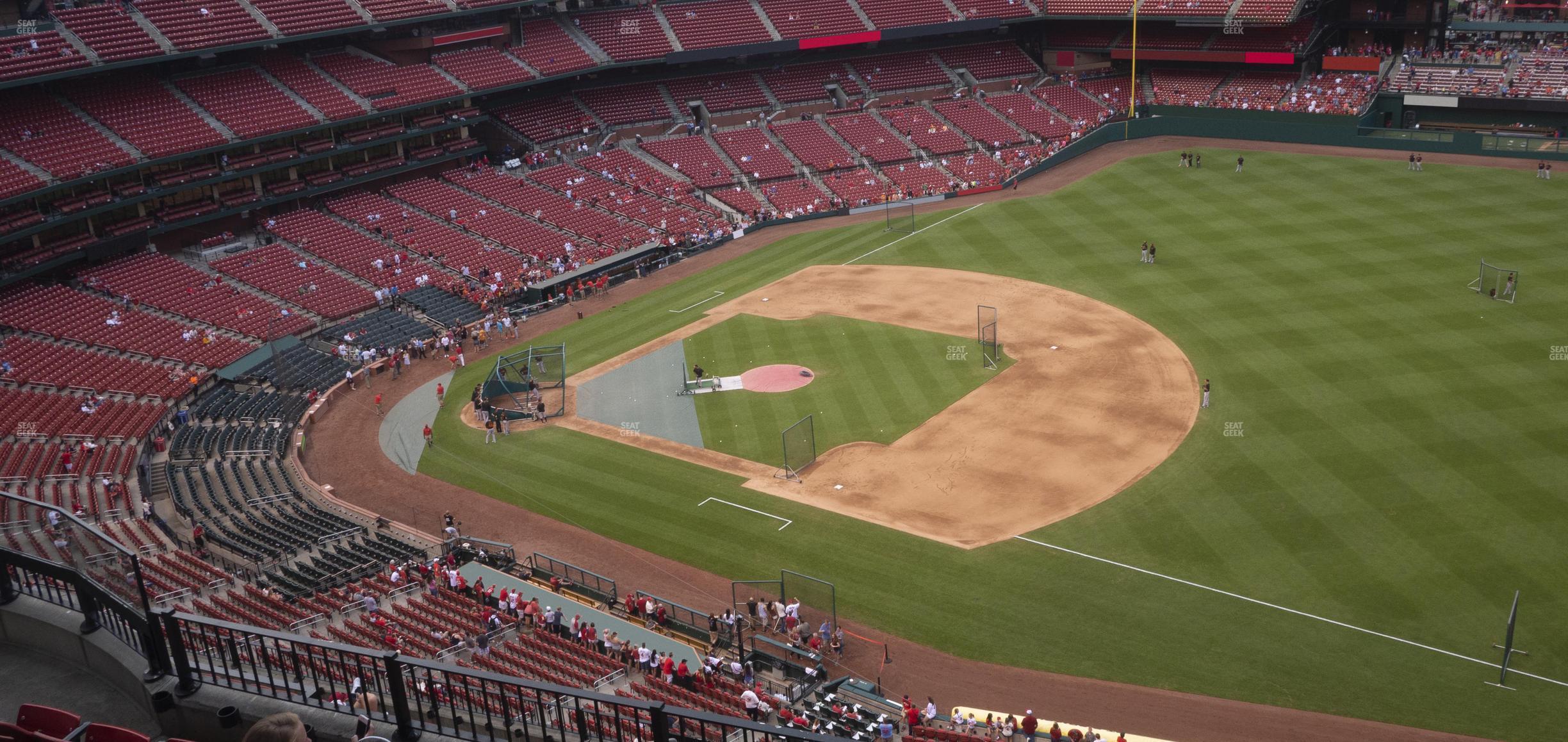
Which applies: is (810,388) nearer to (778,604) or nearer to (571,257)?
(778,604)

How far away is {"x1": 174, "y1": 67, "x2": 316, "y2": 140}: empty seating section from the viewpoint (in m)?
56.8

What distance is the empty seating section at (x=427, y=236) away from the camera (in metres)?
59.3

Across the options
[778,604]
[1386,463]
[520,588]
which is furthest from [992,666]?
[1386,463]

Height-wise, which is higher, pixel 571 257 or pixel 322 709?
pixel 322 709

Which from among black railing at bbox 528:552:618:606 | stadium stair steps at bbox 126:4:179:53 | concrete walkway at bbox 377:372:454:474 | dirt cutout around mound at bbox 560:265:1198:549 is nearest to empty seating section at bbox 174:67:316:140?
stadium stair steps at bbox 126:4:179:53

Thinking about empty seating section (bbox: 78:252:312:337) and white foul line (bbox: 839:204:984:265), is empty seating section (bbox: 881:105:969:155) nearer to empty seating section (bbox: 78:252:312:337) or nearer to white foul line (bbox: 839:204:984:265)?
white foul line (bbox: 839:204:984:265)

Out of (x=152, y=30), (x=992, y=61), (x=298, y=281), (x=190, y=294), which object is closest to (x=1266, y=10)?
(x=992, y=61)

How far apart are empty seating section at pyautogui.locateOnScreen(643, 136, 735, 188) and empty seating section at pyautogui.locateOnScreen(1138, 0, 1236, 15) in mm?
31151

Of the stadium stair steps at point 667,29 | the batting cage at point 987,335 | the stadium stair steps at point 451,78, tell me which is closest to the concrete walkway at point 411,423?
the batting cage at point 987,335

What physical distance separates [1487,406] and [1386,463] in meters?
5.94

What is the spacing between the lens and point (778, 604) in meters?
30.2

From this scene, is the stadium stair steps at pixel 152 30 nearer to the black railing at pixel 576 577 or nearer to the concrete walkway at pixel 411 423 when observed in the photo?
the concrete walkway at pixel 411 423

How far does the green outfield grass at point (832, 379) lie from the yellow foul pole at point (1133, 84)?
34.7 m

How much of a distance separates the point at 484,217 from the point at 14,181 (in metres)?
22.1
